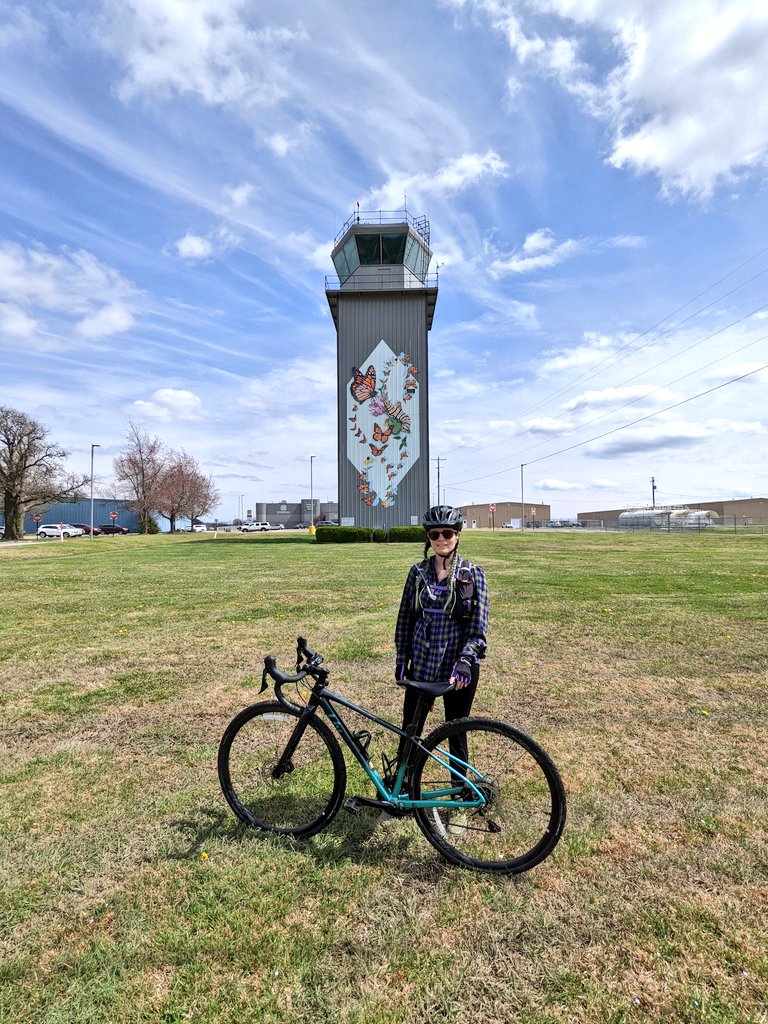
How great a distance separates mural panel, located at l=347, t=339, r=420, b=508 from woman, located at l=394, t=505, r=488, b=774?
113ft

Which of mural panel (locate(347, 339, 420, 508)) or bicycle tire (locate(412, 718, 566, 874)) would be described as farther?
mural panel (locate(347, 339, 420, 508))

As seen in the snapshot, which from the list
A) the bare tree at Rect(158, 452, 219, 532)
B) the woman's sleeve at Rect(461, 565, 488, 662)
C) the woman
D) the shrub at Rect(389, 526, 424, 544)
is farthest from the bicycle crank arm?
the bare tree at Rect(158, 452, 219, 532)

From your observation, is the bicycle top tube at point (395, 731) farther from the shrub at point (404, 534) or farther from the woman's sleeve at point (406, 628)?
the shrub at point (404, 534)

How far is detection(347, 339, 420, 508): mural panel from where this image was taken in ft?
125

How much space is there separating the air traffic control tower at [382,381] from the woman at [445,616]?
3403 cm

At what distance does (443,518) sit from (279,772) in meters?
2.19

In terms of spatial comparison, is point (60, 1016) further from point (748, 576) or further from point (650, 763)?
point (748, 576)

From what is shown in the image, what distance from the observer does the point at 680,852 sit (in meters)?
3.32

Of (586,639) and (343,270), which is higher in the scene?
(343,270)

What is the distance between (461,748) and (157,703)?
407cm

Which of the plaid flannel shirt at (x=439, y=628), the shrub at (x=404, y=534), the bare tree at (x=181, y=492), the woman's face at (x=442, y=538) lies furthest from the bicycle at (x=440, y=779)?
the bare tree at (x=181, y=492)

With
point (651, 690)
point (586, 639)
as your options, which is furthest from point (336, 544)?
point (651, 690)

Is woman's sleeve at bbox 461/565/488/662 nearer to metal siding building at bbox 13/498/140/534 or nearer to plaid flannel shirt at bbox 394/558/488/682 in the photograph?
plaid flannel shirt at bbox 394/558/488/682

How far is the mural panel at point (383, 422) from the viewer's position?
125ft
